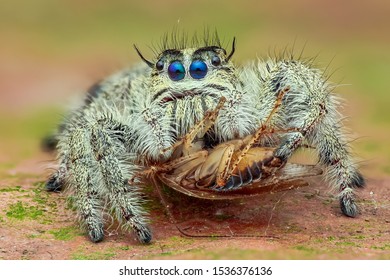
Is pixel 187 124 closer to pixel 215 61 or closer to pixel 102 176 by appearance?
pixel 215 61

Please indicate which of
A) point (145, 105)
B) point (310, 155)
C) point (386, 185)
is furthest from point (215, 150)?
point (386, 185)

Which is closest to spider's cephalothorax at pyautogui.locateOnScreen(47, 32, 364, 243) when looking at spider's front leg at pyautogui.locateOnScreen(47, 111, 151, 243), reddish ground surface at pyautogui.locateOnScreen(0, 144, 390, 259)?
Result: spider's front leg at pyautogui.locateOnScreen(47, 111, 151, 243)

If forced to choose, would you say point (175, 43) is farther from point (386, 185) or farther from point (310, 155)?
point (386, 185)

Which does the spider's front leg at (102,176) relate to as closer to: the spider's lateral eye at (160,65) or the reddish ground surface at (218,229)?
the reddish ground surface at (218,229)

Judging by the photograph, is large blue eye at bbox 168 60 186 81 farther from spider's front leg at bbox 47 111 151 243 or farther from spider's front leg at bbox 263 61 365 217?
spider's front leg at bbox 263 61 365 217

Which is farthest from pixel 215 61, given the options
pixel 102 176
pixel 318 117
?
pixel 102 176
